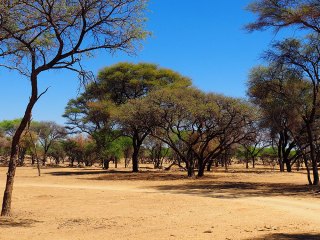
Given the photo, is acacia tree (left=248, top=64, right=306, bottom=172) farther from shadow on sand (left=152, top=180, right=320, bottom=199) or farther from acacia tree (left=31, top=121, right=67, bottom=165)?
acacia tree (left=31, top=121, right=67, bottom=165)

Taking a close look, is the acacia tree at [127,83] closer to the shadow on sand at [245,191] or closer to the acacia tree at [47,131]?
the shadow on sand at [245,191]

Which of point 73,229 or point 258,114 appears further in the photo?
point 258,114

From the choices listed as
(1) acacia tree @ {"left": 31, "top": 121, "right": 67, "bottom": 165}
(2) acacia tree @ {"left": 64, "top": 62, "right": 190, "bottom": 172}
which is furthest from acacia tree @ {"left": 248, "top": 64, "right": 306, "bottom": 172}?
(1) acacia tree @ {"left": 31, "top": 121, "right": 67, "bottom": 165}

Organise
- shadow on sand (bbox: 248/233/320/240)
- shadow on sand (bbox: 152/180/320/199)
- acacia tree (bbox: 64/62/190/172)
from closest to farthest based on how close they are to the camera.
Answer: shadow on sand (bbox: 248/233/320/240)
shadow on sand (bbox: 152/180/320/199)
acacia tree (bbox: 64/62/190/172)

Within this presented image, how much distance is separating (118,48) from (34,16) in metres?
2.61

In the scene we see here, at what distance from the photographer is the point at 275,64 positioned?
81.3ft

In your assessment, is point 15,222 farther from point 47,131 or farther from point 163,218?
point 47,131

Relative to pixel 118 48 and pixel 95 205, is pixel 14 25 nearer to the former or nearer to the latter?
pixel 118 48

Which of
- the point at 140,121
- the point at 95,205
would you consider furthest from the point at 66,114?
the point at 95,205

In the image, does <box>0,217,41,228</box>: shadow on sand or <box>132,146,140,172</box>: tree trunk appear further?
<box>132,146,140,172</box>: tree trunk

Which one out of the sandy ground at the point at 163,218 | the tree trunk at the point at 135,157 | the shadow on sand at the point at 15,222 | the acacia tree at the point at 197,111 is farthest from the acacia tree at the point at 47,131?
the shadow on sand at the point at 15,222

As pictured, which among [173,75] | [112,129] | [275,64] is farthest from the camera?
[112,129]

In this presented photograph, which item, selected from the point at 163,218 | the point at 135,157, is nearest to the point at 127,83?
the point at 135,157

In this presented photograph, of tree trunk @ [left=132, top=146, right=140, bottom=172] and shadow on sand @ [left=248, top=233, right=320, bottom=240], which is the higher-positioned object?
tree trunk @ [left=132, top=146, right=140, bottom=172]
